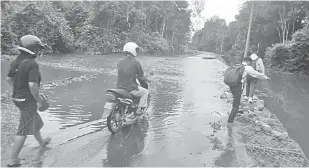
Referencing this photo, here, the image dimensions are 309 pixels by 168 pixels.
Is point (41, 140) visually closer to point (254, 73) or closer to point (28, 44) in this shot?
point (28, 44)

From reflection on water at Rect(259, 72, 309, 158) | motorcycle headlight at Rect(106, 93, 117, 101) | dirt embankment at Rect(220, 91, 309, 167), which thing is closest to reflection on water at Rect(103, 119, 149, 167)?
motorcycle headlight at Rect(106, 93, 117, 101)

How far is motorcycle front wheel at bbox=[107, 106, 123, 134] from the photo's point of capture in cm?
491

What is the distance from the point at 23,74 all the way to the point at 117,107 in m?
2.05

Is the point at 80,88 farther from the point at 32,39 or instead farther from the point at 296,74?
the point at 296,74

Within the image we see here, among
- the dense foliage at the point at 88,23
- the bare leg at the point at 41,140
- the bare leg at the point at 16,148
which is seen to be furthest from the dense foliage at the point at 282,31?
the bare leg at the point at 16,148

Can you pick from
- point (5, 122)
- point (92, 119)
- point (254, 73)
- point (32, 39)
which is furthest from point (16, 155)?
point (254, 73)

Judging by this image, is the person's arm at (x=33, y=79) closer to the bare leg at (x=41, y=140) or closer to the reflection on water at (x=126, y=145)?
the bare leg at (x=41, y=140)

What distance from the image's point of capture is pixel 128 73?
5.24 meters

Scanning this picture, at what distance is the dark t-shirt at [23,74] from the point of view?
11.3 feet

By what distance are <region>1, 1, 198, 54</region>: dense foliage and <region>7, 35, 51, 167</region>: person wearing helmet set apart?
13.8m

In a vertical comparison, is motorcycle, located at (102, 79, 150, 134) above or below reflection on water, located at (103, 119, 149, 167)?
above

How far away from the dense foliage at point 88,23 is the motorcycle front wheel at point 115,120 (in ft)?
43.2

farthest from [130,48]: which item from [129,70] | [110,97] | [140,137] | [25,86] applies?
[25,86]

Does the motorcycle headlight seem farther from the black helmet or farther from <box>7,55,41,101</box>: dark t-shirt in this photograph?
the black helmet
